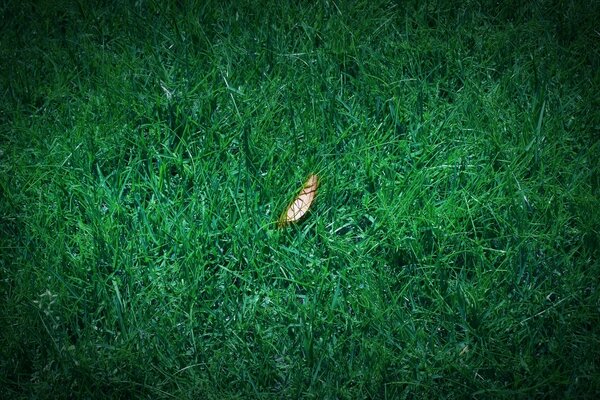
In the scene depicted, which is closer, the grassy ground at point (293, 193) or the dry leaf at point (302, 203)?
the grassy ground at point (293, 193)

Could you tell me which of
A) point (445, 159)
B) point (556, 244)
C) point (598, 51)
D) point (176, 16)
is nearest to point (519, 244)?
point (556, 244)

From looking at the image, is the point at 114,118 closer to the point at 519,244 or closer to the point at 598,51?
the point at 519,244

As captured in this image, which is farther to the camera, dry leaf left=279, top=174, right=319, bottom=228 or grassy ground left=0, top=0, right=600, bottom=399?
dry leaf left=279, top=174, right=319, bottom=228

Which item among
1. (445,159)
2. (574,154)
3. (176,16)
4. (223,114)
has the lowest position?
(574,154)
